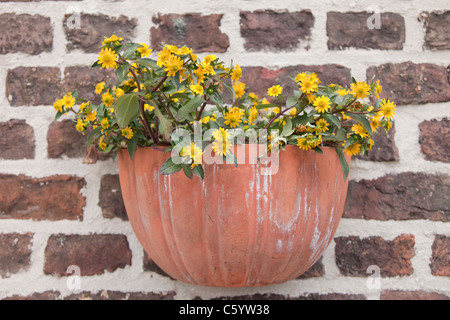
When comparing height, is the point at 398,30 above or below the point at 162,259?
above

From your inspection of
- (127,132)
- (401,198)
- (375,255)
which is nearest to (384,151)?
(401,198)

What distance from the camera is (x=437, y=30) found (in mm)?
993

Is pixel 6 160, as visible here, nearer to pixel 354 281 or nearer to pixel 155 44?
pixel 155 44

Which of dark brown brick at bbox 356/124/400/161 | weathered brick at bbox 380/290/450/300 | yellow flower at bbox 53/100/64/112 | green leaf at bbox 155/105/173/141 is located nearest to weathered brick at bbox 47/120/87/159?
yellow flower at bbox 53/100/64/112

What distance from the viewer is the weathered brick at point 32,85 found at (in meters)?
0.99

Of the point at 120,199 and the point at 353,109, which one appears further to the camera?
the point at 120,199

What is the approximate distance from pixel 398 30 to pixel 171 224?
0.68 meters

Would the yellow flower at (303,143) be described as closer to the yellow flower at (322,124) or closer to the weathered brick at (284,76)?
the yellow flower at (322,124)

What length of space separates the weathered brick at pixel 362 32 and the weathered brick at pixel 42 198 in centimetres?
65

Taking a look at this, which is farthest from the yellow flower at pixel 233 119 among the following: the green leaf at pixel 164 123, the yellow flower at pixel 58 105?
the yellow flower at pixel 58 105

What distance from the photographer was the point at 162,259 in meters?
0.81

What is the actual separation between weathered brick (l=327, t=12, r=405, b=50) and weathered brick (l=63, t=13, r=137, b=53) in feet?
1.48
